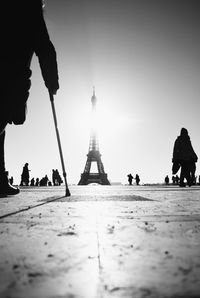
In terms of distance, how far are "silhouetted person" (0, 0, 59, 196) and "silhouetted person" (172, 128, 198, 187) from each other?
9.98m

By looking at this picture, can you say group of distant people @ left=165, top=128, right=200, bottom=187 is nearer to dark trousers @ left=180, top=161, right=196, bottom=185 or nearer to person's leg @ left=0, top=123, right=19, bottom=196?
dark trousers @ left=180, top=161, right=196, bottom=185

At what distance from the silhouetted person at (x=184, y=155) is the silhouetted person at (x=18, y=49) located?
9.98 meters

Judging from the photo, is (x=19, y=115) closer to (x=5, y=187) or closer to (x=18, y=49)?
(x=18, y=49)

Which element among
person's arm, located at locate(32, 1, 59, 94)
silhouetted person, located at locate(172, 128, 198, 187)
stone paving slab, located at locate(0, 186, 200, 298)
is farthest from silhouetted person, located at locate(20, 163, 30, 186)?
stone paving slab, located at locate(0, 186, 200, 298)

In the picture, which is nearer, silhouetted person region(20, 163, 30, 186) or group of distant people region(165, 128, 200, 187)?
group of distant people region(165, 128, 200, 187)

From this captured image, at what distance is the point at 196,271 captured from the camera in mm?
787

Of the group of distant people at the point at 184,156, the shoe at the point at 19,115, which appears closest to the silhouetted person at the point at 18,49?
the shoe at the point at 19,115

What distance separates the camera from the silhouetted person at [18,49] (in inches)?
119

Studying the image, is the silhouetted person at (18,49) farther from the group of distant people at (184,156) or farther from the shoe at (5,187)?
the group of distant people at (184,156)

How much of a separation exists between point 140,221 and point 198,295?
114 centimetres

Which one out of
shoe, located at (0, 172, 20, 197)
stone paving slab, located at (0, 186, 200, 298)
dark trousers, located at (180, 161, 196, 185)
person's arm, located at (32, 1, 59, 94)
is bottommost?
stone paving slab, located at (0, 186, 200, 298)

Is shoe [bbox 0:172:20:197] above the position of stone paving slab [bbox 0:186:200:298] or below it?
above

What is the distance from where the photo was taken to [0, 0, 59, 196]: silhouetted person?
9.92 ft

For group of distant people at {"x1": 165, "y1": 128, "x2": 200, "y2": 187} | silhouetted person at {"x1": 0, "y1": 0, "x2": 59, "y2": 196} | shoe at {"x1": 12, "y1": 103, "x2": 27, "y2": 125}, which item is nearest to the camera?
silhouetted person at {"x1": 0, "y1": 0, "x2": 59, "y2": 196}
